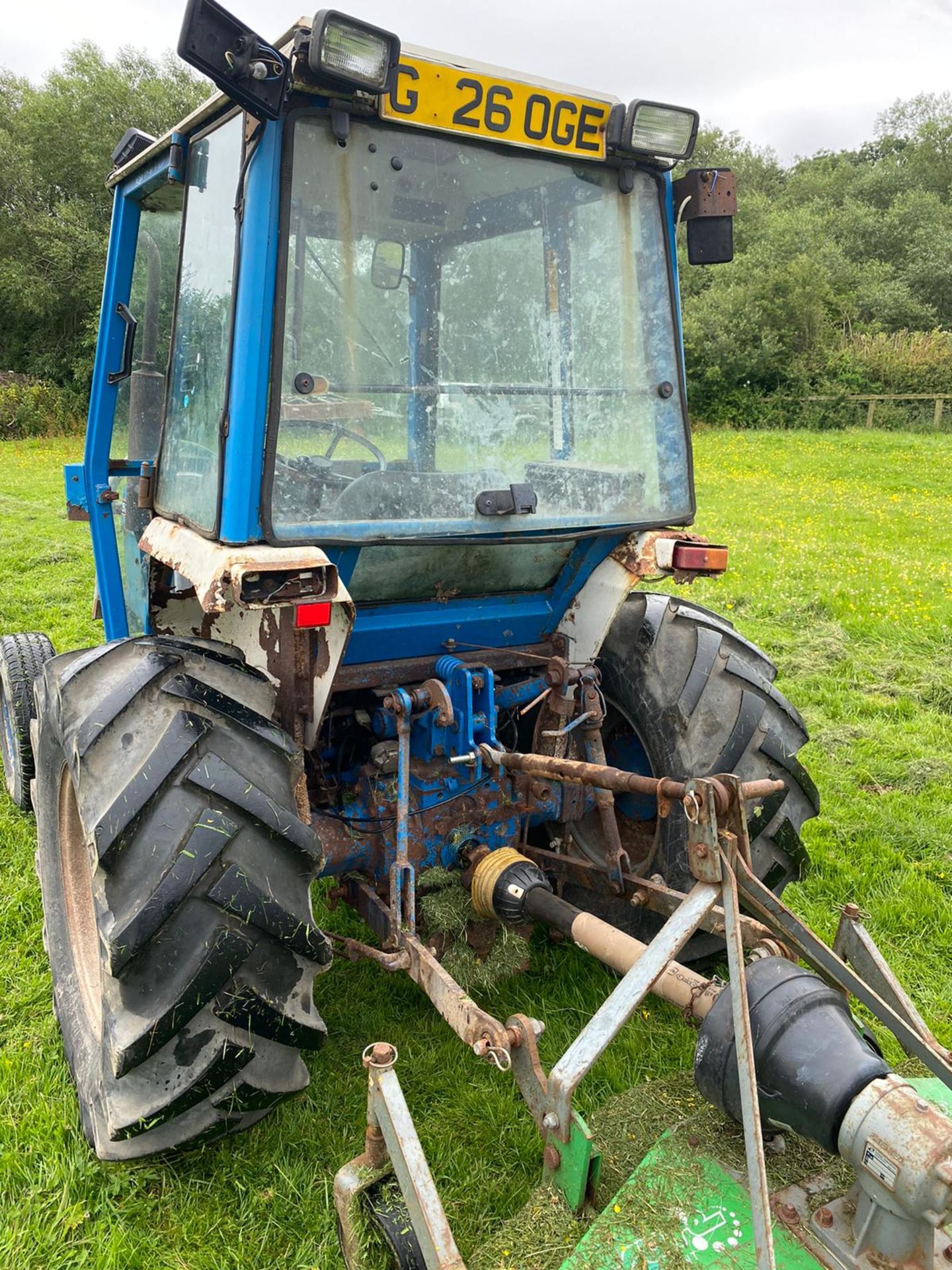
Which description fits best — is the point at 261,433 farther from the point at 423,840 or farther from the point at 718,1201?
the point at 718,1201

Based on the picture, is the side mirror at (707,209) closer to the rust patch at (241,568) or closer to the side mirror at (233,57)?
the side mirror at (233,57)

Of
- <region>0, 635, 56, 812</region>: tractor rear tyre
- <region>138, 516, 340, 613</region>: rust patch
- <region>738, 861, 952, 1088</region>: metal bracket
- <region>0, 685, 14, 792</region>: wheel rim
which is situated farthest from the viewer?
<region>0, 685, 14, 792</region>: wheel rim

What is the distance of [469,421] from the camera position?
2.45 m

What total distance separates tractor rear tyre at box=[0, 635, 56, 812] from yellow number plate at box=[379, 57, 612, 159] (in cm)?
275

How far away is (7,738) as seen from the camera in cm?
418

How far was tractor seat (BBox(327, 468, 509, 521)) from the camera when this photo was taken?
226 cm

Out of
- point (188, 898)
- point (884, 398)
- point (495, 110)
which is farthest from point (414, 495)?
point (884, 398)

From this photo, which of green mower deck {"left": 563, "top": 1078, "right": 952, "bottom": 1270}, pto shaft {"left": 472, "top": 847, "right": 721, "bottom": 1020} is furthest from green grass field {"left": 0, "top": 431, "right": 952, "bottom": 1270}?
pto shaft {"left": 472, "top": 847, "right": 721, "bottom": 1020}

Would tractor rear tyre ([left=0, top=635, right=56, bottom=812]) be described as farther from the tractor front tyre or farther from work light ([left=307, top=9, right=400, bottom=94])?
work light ([left=307, top=9, right=400, bottom=94])

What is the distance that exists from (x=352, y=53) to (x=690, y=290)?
27.0 metres

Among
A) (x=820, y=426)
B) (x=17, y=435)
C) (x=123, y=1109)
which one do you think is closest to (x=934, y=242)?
(x=820, y=426)

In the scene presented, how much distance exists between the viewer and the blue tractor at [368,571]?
6.53 feet

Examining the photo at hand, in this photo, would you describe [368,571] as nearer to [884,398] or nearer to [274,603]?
[274,603]

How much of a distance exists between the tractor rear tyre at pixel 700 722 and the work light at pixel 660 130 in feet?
4.35
